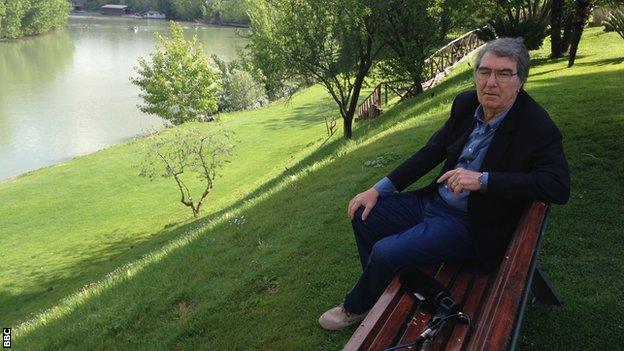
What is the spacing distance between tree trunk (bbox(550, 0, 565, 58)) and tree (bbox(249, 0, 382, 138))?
21.1 ft

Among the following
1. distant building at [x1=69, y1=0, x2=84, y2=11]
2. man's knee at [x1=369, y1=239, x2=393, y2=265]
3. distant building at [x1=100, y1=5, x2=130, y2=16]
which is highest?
distant building at [x1=69, y1=0, x2=84, y2=11]

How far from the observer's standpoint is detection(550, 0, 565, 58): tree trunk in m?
18.1

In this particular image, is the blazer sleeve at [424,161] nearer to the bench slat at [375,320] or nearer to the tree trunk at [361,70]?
the bench slat at [375,320]

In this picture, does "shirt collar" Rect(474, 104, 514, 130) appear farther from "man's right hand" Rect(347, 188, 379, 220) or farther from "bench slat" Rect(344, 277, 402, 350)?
"bench slat" Rect(344, 277, 402, 350)

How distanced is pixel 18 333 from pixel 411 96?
19.1m

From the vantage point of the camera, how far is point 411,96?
24094mm

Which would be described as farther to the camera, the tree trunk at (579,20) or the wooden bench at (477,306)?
the tree trunk at (579,20)

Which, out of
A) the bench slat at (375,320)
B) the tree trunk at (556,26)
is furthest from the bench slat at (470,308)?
the tree trunk at (556,26)

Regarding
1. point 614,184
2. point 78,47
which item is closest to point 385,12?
point 614,184

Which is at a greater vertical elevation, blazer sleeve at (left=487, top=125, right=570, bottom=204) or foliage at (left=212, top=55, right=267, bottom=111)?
blazer sleeve at (left=487, top=125, right=570, bottom=204)

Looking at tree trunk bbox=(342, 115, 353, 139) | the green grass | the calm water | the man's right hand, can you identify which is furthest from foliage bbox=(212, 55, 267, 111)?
the man's right hand

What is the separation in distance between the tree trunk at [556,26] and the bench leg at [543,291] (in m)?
16.7

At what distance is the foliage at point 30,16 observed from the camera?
106125 millimetres

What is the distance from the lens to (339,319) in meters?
4.33
